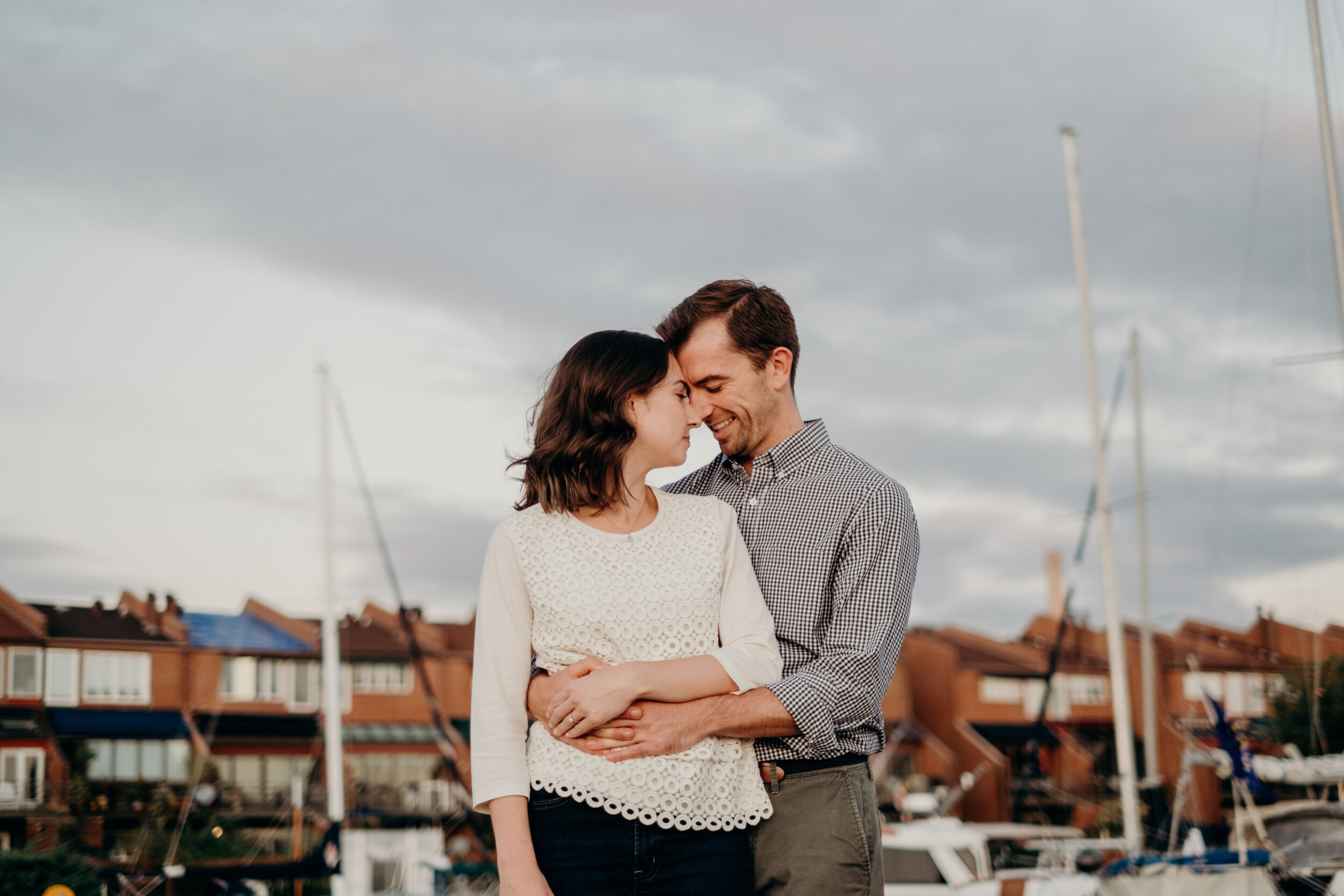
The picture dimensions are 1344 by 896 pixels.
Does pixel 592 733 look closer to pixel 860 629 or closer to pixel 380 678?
pixel 860 629

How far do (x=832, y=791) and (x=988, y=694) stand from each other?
3247cm

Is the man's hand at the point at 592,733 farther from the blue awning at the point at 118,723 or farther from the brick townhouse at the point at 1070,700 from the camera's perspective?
the brick townhouse at the point at 1070,700

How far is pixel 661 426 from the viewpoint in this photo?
2281 mm

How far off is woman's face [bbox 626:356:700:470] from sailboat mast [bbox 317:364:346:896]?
16.8 metres

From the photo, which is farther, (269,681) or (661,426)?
(269,681)

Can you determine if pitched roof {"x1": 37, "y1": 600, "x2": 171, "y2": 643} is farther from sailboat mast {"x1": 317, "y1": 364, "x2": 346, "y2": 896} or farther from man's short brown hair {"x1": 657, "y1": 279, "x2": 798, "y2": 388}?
man's short brown hair {"x1": 657, "y1": 279, "x2": 798, "y2": 388}

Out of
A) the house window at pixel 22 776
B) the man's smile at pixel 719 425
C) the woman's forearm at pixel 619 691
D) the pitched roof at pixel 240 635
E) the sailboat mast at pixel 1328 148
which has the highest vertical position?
the sailboat mast at pixel 1328 148

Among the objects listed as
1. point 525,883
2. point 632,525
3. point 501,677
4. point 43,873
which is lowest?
point 43,873

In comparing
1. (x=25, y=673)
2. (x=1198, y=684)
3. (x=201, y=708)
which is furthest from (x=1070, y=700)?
(x=25, y=673)

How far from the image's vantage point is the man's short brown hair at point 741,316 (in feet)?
9.64

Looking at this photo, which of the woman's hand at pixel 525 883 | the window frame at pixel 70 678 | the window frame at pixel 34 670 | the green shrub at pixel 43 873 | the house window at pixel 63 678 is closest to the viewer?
the woman's hand at pixel 525 883

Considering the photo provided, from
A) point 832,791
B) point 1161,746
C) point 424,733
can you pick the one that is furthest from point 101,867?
point 1161,746

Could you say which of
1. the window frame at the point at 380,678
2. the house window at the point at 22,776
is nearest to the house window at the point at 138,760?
the house window at the point at 22,776

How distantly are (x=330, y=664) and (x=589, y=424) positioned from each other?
64.2 feet
